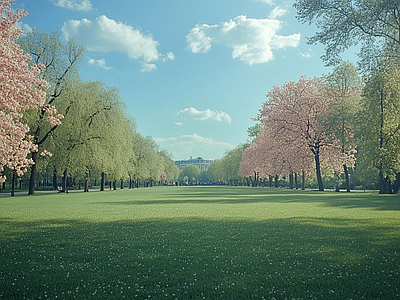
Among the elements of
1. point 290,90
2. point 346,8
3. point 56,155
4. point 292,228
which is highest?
point 290,90

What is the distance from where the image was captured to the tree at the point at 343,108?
45194 millimetres

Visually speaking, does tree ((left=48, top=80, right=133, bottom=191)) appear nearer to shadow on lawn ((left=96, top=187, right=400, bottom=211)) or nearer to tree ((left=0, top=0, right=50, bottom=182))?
shadow on lawn ((left=96, top=187, right=400, bottom=211))

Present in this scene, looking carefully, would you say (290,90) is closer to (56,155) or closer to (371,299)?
(56,155)

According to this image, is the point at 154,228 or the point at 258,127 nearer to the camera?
the point at 154,228

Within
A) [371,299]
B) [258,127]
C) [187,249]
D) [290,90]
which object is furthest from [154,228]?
[258,127]

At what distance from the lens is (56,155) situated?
42469 mm

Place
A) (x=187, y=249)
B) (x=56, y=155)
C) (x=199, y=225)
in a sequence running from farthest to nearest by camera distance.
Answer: (x=56, y=155) < (x=199, y=225) < (x=187, y=249)

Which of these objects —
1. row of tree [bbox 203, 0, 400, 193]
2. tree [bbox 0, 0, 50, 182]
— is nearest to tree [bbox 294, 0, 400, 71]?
row of tree [bbox 203, 0, 400, 193]

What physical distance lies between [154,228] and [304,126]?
42.1 metres

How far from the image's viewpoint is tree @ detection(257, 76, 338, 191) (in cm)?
4878

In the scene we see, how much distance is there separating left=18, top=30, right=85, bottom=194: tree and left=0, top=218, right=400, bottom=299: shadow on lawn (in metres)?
29.9

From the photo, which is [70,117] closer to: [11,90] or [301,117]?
[11,90]

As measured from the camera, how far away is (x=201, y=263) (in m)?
7.77

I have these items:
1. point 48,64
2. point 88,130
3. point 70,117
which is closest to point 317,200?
point 88,130
